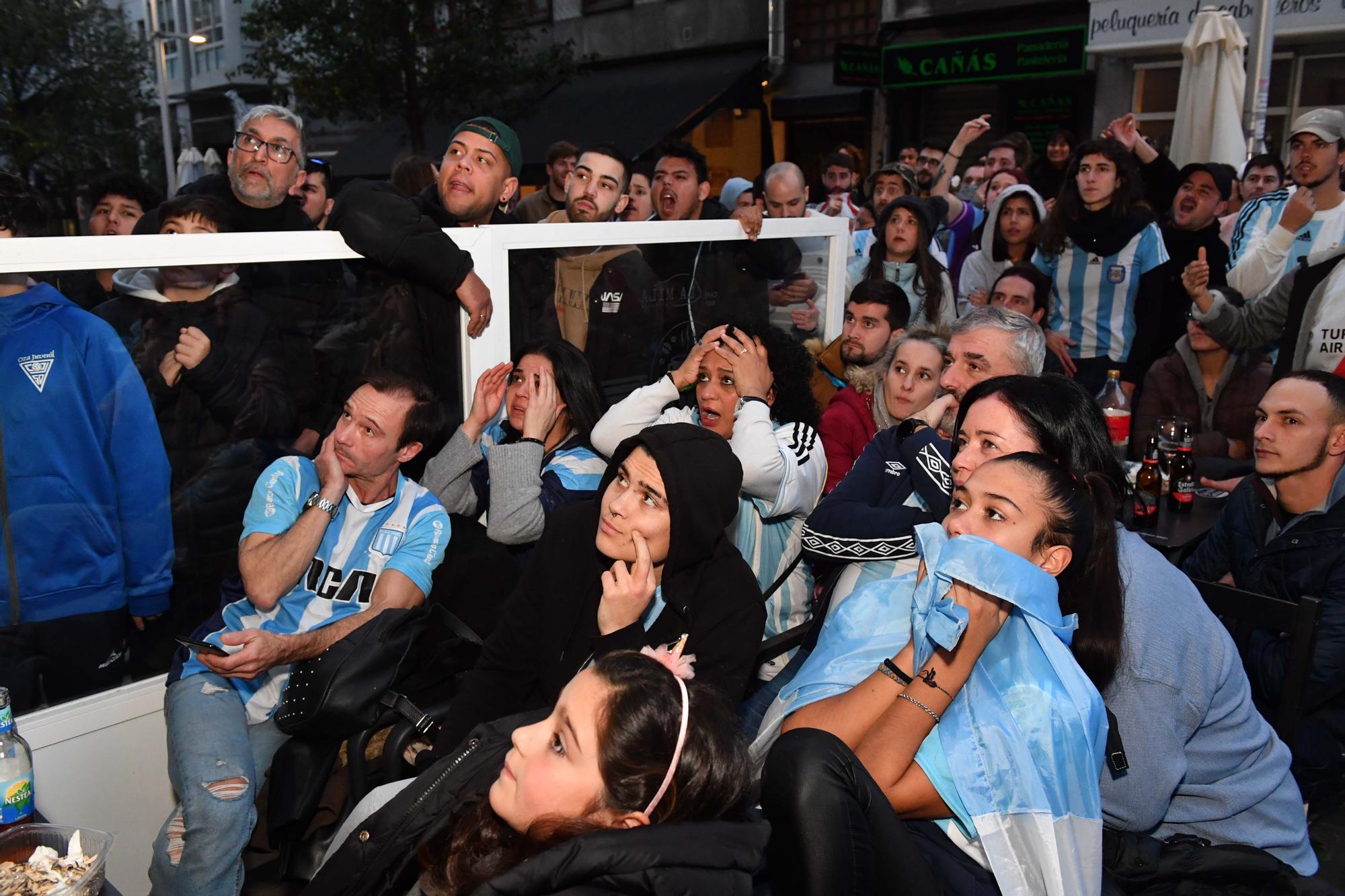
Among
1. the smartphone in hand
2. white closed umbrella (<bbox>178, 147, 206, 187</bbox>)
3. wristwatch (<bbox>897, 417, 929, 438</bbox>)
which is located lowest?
the smartphone in hand

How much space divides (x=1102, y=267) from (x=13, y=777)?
17.6 ft

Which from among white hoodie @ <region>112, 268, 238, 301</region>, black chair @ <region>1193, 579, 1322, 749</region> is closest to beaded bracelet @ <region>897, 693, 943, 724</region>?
black chair @ <region>1193, 579, 1322, 749</region>

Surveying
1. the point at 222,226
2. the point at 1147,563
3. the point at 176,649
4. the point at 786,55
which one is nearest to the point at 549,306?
the point at 222,226

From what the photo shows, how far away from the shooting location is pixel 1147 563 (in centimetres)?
230

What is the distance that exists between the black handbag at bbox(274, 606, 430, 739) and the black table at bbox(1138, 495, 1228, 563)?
2.56 m

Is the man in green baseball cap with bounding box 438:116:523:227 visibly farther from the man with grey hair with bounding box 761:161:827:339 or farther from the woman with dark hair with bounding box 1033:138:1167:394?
the woman with dark hair with bounding box 1033:138:1167:394

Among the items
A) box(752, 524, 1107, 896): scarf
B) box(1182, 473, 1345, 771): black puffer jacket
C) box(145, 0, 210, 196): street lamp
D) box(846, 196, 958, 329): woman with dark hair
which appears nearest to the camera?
box(752, 524, 1107, 896): scarf

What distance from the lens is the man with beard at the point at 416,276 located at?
2.95 meters

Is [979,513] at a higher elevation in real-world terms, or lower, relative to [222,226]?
lower

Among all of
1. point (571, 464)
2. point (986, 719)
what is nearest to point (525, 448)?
point (571, 464)

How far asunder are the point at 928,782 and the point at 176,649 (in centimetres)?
209

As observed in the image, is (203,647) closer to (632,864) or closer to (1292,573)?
(632,864)

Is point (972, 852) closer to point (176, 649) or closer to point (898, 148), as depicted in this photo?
point (176, 649)

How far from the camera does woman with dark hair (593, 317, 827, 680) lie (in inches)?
129
